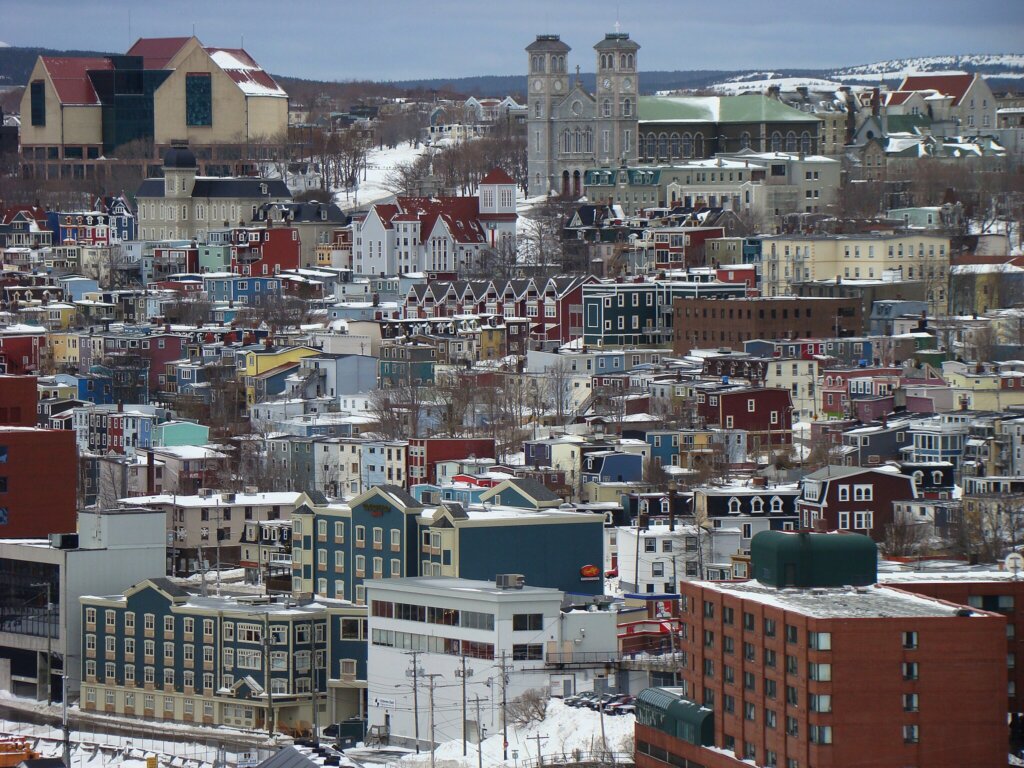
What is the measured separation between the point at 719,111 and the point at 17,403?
7966cm

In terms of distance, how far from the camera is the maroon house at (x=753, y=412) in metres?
80.1

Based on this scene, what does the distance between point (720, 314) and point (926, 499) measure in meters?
32.7

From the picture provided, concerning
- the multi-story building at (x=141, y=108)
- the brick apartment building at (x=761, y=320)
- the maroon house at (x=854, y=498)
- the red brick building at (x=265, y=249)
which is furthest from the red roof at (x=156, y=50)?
the maroon house at (x=854, y=498)

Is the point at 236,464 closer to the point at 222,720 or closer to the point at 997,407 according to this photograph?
the point at 997,407

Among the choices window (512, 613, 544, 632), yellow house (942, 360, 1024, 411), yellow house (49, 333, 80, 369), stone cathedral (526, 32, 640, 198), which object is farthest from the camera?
stone cathedral (526, 32, 640, 198)

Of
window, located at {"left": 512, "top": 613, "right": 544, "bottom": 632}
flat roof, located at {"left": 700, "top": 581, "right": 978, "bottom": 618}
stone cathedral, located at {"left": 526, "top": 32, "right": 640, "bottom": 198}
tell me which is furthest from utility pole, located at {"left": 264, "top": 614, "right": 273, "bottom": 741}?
stone cathedral, located at {"left": 526, "top": 32, "right": 640, "bottom": 198}

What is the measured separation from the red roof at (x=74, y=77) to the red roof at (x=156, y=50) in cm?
186

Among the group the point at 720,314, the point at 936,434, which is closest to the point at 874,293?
the point at 720,314

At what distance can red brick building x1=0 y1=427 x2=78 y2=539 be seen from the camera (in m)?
61.9

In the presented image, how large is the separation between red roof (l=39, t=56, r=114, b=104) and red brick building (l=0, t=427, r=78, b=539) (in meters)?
93.8

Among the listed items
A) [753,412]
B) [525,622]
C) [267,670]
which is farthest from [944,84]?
[525,622]

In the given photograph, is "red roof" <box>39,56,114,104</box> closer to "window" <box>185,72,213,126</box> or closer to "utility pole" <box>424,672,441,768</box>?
"window" <box>185,72,213,126</box>

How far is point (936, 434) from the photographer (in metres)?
74.3

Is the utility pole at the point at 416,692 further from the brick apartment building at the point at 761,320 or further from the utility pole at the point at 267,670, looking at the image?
the brick apartment building at the point at 761,320
